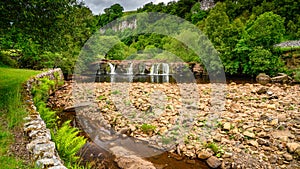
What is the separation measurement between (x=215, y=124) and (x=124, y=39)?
47323 millimetres

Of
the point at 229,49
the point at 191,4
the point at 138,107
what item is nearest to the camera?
the point at 138,107

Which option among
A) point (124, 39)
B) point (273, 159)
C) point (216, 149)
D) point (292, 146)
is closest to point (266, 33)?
point (292, 146)

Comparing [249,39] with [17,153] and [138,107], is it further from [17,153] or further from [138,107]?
[17,153]

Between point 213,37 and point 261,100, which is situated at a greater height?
point 213,37

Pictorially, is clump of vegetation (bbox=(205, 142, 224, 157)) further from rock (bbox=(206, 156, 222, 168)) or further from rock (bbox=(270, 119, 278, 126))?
rock (bbox=(270, 119, 278, 126))

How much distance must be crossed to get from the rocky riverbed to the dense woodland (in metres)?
4.05

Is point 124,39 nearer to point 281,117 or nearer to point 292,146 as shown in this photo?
point 281,117

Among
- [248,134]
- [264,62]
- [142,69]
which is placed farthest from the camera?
[142,69]

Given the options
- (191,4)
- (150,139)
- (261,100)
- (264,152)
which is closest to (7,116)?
(150,139)

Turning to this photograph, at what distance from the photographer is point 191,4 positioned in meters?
72.4

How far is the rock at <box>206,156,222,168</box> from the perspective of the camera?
5.38 m

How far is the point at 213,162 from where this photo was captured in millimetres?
5445

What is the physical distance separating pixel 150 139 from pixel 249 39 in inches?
774

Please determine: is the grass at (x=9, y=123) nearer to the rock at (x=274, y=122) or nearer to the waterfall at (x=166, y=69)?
the rock at (x=274, y=122)
